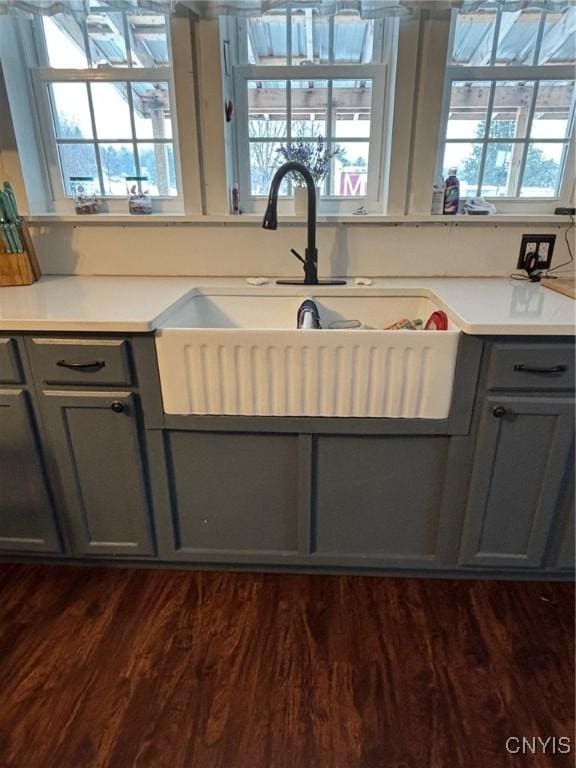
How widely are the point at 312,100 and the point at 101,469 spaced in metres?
1.59

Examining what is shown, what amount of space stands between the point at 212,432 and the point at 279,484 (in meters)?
0.27

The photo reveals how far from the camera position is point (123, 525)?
148 cm

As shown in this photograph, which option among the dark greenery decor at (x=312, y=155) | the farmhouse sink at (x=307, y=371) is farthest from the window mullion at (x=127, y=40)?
the farmhouse sink at (x=307, y=371)

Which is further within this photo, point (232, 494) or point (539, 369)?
point (232, 494)

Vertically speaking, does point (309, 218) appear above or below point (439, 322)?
above

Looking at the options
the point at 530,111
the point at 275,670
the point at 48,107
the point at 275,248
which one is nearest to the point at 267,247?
the point at 275,248

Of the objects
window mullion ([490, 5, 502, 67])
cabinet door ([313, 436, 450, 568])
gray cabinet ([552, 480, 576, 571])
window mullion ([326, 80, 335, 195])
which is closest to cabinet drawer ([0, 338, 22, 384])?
cabinet door ([313, 436, 450, 568])

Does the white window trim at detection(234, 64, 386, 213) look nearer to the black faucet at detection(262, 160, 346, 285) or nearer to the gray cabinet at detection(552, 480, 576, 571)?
the black faucet at detection(262, 160, 346, 285)

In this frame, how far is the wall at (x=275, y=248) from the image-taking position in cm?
176

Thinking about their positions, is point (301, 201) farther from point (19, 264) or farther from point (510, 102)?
point (19, 264)

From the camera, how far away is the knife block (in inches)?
63.4

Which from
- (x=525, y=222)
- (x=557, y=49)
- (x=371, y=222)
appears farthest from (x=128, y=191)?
(x=557, y=49)

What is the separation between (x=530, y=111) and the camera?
1.72 metres

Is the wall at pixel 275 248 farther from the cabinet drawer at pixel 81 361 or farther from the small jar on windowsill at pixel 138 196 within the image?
the cabinet drawer at pixel 81 361
